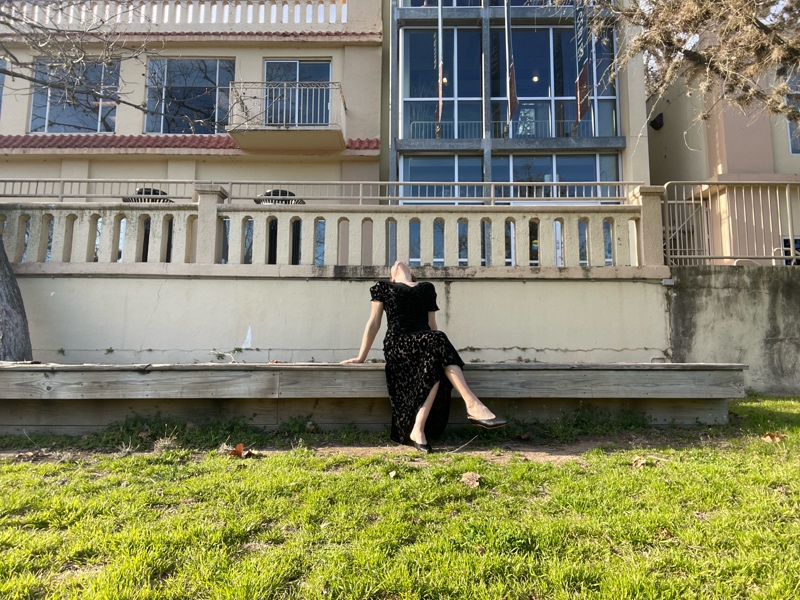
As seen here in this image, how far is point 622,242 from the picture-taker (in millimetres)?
7160

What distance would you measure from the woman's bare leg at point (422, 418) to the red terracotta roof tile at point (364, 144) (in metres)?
10.4

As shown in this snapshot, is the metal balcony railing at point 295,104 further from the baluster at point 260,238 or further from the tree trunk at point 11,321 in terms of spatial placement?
the tree trunk at point 11,321

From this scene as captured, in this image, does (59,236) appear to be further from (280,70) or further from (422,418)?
(280,70)

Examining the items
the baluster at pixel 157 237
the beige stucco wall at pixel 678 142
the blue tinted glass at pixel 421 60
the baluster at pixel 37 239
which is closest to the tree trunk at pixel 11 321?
the baluster at pixel 37 239

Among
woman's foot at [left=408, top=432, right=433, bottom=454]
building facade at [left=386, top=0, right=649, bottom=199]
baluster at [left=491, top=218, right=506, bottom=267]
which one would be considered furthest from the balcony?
woman's foot at [left=408, top=432, right=433, bottom=454]

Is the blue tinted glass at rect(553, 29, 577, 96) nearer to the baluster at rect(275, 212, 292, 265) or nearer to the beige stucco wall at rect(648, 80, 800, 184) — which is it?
the beige stucco wall at rect(648, 80, 800, 184)

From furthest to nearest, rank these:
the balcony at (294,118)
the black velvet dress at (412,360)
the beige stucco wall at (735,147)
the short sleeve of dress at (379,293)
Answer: the beige stucco wall at (735,147) → the balcony at (294,118) → the short sleeve of dress at (379,293) → the black velvet dress at (412,360)

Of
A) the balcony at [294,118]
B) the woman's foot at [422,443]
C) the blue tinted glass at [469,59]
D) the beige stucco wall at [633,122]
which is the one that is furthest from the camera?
the blue tinted glass at [469,59]

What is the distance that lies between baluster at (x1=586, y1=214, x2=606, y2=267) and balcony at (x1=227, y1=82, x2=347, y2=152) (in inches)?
296

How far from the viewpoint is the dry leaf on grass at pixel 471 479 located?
3.19 metres

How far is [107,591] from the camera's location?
194 centimetres

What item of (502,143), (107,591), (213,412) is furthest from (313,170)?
(107,591)

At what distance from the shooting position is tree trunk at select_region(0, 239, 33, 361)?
592cm

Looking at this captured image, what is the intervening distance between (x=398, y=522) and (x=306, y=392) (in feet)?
6.94
